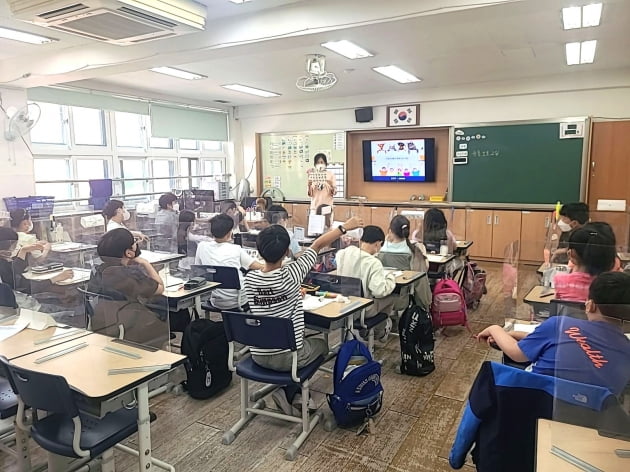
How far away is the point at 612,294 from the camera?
1654 millimetres

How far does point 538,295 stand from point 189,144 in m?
7.27

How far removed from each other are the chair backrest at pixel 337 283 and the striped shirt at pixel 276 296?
2.24ft

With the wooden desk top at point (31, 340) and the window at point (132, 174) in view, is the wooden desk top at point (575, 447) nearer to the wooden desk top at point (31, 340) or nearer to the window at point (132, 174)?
the wooden desk top at point (31, 340)

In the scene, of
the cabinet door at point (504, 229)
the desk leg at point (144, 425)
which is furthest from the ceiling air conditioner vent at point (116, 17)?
the cabinet door at point (504, 229)

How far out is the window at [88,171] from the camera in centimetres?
691

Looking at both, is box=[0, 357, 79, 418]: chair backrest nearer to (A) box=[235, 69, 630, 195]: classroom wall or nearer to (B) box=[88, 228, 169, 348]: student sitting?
(B) box=[88, 228, 169, 348]: student sitting

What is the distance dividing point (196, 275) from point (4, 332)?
147cm

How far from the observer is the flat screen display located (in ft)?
26.5

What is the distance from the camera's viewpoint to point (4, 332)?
2477 mm

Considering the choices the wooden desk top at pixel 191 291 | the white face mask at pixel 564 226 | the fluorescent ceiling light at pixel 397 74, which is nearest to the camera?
the wooden desk top at pixel 191 291

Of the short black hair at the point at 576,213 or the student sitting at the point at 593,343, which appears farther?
the short black hair at the point at 576,213

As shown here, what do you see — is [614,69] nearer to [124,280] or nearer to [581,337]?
[581,337]

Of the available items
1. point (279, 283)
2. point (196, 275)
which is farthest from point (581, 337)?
point (196, 275)

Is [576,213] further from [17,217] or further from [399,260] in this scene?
[17,217]
